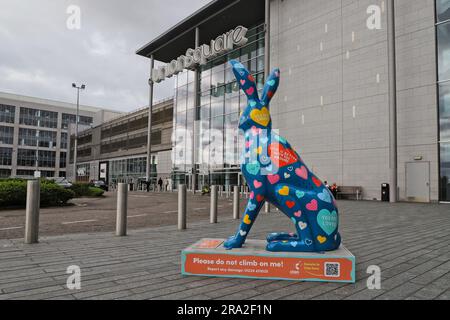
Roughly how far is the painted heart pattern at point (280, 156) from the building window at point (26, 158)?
83360 millimetres

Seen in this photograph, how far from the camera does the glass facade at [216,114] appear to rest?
2803 cm

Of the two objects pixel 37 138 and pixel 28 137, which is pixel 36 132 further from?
pixel 28 137

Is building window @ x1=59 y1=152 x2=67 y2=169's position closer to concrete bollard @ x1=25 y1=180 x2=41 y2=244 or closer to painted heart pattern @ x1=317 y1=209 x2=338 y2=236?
concrete bollard @ x1=25 y1=180 x2=41 y2=244

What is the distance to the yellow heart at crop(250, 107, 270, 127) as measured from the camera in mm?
4023

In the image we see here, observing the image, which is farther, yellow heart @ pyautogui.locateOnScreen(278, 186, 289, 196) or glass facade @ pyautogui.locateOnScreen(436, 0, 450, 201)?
glass facade @ pyautogui.locateOnScreen(436, 0, 450, 201)

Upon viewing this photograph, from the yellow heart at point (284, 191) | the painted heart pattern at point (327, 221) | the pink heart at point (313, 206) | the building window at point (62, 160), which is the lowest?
the painted heart pattern at point (327, 221)

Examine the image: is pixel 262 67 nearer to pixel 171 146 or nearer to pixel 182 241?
pixel 171 146

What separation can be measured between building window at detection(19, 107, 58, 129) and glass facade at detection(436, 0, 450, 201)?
80549 millimetres

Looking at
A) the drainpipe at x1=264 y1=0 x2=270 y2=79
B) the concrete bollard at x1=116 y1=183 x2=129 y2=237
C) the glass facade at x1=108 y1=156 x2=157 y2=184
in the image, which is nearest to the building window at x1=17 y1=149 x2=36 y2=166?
the glass facade at x1=108 y1=156 x2=157 y2=184

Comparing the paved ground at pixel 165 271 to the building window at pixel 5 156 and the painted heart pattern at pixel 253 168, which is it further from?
the building window at pixel 5 156

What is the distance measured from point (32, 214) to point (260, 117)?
4.40 metres
